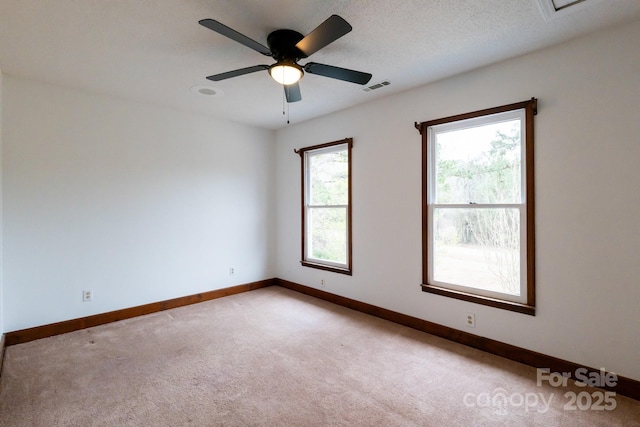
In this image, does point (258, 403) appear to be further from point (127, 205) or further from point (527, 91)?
point (527, 91)

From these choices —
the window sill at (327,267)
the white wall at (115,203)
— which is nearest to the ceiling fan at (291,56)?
the white wall at (115,203)

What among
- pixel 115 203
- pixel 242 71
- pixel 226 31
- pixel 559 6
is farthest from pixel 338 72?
pixel 115 203

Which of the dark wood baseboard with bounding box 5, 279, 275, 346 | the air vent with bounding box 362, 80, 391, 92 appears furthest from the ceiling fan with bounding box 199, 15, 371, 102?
the dark wood baseboard with bounding box 5, 279, 275, 346

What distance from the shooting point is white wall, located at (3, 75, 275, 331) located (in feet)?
10.3

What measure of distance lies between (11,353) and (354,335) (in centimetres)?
327

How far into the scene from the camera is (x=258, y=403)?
2133mm

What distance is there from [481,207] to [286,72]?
2209mm

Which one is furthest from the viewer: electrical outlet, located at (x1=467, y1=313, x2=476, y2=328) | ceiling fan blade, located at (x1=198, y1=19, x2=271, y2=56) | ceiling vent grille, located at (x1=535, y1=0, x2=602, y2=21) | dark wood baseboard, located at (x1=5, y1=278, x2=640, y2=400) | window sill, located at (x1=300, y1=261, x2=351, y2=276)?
window sill, located at (x1=300, y1=261, x2=351, y2=276)

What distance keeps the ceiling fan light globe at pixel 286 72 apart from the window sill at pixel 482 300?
8.17 feet

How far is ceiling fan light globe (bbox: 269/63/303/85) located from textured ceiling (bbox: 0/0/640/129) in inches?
10.9

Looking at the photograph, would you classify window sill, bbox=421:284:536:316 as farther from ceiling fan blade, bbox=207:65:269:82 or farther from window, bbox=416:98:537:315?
ceiling fan blade, bbox=207:65:269:82

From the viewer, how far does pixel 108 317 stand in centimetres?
360

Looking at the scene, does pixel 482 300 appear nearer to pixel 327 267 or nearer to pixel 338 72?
pixel 327 267

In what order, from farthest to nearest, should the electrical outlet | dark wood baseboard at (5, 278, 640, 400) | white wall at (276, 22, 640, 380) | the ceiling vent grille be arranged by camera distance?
the electrical outlet
dark wood baseboard at (5, 278, 640, 400)
white wall at (276, 22, 640, 380)
the ceiling vent grille
